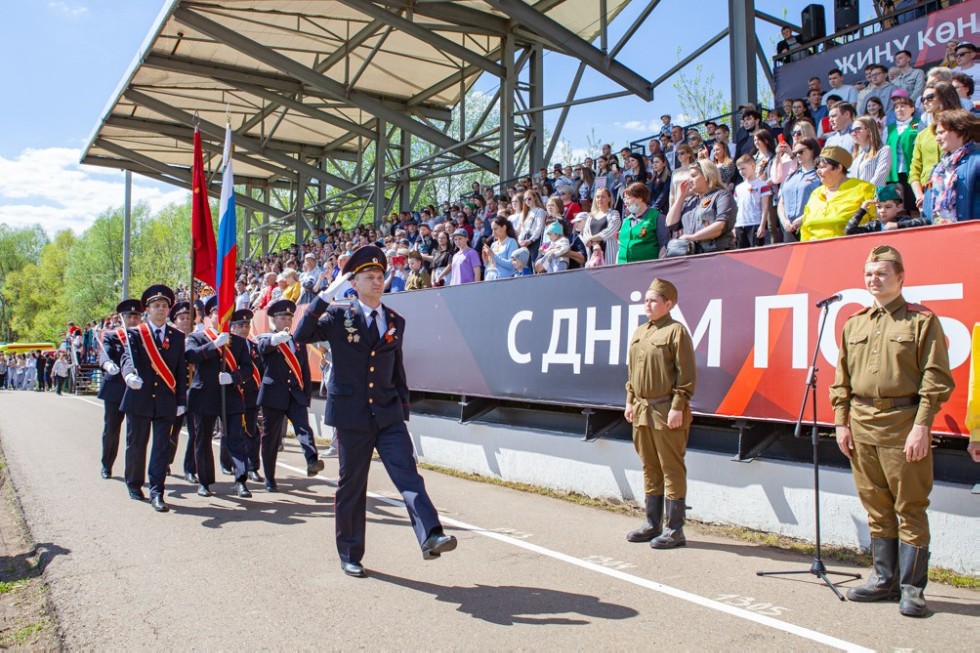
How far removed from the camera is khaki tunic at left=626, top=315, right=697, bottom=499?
19.5 ft

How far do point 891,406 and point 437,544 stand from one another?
286cm

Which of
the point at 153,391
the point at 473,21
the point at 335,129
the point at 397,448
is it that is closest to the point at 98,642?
the point at 397,448

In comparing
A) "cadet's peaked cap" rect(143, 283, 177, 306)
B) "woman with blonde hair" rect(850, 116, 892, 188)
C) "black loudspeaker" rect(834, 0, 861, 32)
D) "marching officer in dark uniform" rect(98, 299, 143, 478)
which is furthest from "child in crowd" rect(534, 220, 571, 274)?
"black loudspeaker" rect(834, 0, 861, 32)

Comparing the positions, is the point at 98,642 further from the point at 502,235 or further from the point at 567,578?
the point at 502,235

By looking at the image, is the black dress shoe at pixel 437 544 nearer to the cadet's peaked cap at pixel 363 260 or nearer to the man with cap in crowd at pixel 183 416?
the cadet's peaked cap at pixel 363 260

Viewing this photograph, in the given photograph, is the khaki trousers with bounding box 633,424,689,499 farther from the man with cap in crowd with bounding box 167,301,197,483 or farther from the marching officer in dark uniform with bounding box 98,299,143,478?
the marching officer in dark uniform with bounding box 98,299,143,478

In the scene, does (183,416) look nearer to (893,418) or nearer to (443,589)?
(443,589)

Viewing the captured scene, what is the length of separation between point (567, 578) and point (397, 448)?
1.44m

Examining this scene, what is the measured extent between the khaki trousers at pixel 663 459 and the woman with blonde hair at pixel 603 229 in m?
3.53

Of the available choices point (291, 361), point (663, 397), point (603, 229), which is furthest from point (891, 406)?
point (291, 361)

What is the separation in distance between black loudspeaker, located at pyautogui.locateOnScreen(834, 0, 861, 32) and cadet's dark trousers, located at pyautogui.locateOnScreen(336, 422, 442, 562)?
1035 centimetres

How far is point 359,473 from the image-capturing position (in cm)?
536

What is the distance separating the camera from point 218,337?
27.2 feet

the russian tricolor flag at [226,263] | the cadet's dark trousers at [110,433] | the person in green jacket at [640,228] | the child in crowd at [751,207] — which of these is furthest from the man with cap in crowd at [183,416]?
the child in crowd at [751,207]
